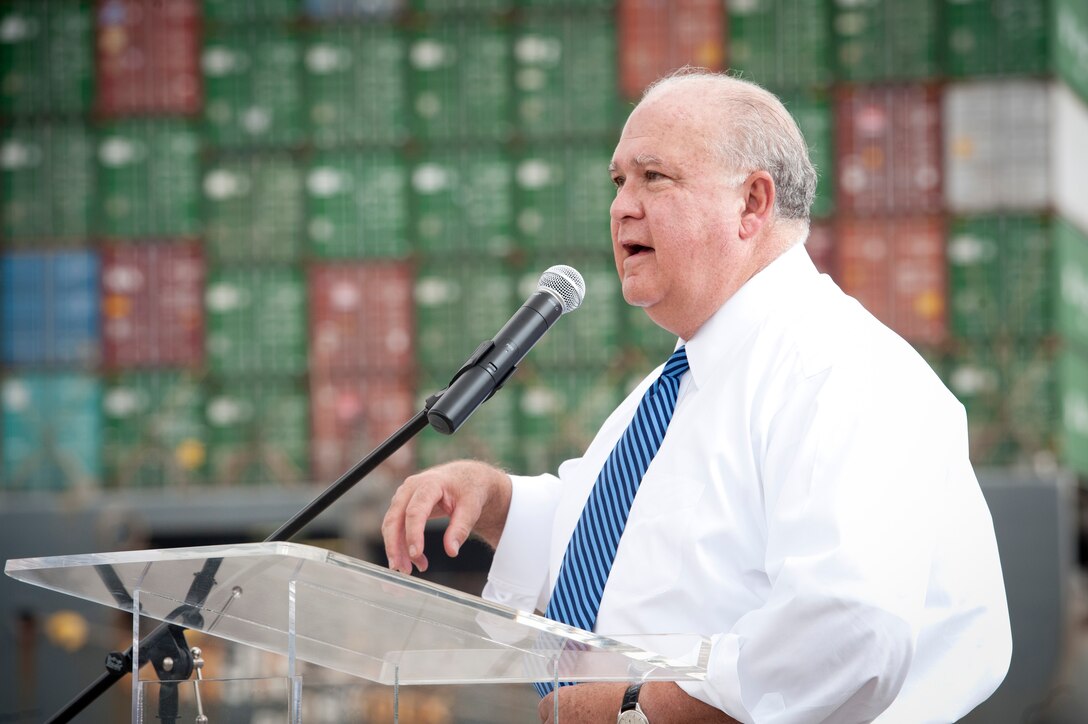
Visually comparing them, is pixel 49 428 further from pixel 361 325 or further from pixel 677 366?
pixel 677 366

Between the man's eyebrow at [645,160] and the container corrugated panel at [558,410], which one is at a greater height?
the man's eyebrow at [645,160]

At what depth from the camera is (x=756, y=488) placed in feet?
7.35

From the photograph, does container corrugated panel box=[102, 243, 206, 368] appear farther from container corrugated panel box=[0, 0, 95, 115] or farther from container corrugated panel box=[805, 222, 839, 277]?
container corrugated panel box=[805, 222, 839, 277]

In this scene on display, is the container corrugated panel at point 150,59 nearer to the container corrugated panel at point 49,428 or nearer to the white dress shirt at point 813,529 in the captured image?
the container corrugated panel at point 49,428

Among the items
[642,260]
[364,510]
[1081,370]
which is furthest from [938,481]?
[1081,370]

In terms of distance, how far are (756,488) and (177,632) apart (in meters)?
0.88

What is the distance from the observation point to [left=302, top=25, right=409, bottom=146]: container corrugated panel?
17.6 m

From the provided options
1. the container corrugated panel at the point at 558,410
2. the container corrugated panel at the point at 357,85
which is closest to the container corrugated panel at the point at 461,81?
the container corrugated panel at the point at 357,85

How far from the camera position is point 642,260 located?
2484mm

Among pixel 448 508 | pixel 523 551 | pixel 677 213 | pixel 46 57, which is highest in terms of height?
pixel 46 57

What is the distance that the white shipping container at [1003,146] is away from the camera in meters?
16.6

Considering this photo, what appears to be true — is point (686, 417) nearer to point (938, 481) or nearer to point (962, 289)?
point (938, 481)

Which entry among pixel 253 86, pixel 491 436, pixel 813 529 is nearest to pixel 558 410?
pixel 491 436

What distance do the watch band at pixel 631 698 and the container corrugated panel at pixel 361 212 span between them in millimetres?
15536
